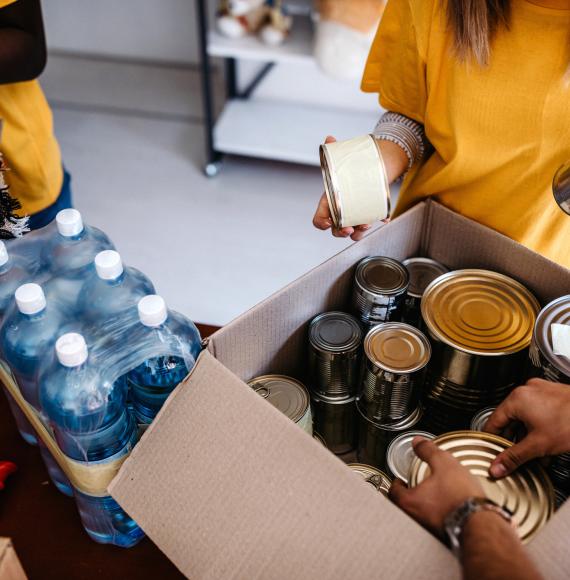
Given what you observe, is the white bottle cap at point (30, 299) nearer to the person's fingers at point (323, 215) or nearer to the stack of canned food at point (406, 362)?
the stack of canned food at point (406, 362)

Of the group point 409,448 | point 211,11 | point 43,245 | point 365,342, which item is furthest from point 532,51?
point 211,11

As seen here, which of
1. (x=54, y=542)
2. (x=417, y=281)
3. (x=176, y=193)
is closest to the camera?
(x=54, y=542)

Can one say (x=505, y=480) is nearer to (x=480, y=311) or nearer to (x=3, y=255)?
(x=480, y=311)

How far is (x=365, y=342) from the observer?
3.26 ft

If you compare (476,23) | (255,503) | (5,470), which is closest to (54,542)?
(5,470)

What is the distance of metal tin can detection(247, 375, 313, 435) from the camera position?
0.98m

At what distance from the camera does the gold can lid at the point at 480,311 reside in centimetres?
100

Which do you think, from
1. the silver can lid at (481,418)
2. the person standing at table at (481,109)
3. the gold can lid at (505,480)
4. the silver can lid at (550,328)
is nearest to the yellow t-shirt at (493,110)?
the person standing at table at (481,109)

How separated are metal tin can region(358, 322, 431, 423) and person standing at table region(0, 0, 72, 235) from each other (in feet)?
2.87

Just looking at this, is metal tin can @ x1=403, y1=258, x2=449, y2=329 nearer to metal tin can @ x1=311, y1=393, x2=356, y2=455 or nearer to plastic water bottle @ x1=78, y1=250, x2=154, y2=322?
metal tin can @ x1=311, y1=393, x2=356, y2=455

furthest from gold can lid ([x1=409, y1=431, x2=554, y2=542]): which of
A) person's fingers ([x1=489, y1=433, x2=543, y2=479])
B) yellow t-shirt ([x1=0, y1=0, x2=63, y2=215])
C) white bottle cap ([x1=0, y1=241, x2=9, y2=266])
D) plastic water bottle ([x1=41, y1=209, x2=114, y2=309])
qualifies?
yellow t-shirt ([x1=0, y1=0, x2=63, y2=215])

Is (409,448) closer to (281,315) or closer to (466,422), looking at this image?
(466,422)

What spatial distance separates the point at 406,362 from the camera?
97cm

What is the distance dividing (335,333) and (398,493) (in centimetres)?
34
